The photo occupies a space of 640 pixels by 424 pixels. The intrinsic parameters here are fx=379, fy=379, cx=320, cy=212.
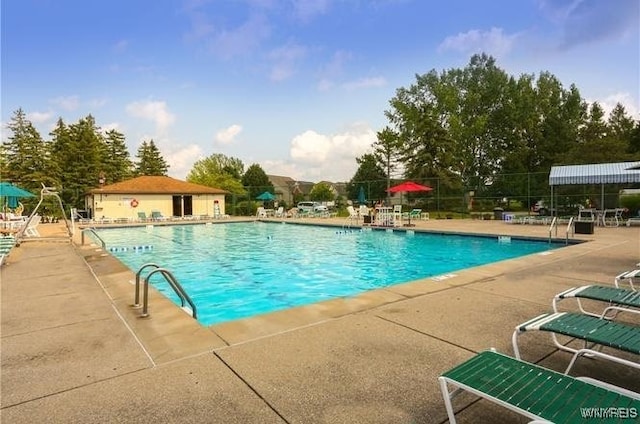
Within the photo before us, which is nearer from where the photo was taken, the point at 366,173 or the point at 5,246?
the point at 5,246

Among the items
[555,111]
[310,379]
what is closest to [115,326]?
[310,379]

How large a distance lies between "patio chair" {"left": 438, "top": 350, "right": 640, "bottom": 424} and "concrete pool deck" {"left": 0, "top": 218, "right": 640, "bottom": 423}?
1.20ft

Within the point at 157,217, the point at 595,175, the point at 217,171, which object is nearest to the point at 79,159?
the point at 157,217

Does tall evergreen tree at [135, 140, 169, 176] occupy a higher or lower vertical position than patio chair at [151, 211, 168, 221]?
higher

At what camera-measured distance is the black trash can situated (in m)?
12.0

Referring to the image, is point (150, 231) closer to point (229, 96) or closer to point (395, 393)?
point (229, 96)

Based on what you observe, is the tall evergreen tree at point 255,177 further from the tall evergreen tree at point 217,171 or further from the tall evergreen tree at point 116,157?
the tall evergreen tree at point 116,157

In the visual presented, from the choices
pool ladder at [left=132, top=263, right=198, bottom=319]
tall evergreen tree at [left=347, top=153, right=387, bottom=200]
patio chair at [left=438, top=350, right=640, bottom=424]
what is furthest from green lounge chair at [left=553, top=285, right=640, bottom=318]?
tall evergreen tree at [left=347, top=153, right=387, bottom=200]

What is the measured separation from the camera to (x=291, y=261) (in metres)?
10.9

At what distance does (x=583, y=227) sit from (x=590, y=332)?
11.8 metres

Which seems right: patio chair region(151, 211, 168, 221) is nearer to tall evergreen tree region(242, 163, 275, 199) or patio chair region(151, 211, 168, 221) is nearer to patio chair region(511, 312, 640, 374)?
patio chair region(511, 312, 640, 374)

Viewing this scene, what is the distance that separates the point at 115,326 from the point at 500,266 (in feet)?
20.4

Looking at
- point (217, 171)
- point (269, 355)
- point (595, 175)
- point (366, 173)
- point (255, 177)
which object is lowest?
point (269, 355)

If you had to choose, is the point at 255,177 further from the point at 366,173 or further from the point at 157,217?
the point at 157,217
